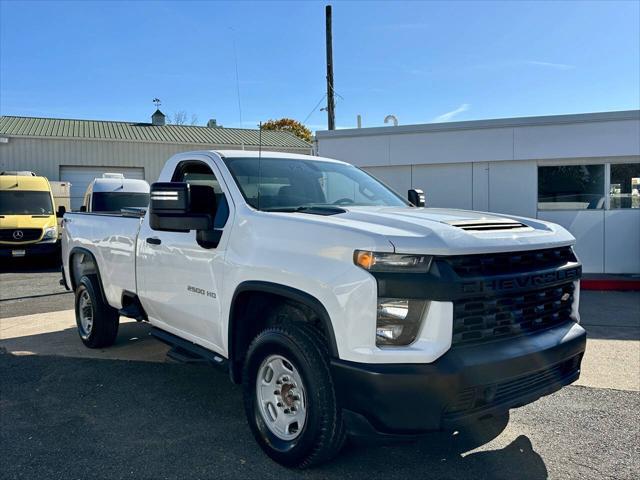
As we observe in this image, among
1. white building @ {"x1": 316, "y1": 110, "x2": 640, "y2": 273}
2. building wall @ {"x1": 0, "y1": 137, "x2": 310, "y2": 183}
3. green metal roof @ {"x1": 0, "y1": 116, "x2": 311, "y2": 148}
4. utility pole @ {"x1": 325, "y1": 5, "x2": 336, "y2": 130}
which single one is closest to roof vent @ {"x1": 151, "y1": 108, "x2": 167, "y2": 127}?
green metal roof @ {"x1": 0, "y1": 116, "x2": 311, "y2": 148}

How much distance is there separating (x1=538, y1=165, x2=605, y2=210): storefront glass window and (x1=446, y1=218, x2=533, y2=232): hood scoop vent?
8.65m

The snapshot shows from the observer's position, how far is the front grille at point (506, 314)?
292 cm

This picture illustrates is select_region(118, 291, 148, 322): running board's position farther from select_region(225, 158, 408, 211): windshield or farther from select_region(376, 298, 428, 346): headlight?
select_region(376, 298, 428, 346): headlight

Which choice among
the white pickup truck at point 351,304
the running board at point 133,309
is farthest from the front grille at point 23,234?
the white pickup truck at point 351,304

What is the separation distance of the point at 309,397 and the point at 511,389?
3.71 ft

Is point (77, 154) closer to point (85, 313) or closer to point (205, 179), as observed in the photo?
point (85, 313)

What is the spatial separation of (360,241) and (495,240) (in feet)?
2.59

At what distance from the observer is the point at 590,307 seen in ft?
28.7

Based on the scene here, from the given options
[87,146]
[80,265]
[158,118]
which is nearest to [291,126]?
[158,118]

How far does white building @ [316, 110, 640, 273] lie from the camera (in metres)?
11.1

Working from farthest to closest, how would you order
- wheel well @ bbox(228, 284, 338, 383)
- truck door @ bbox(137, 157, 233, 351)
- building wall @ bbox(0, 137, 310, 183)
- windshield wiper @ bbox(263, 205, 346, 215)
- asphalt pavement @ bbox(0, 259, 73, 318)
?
building wall @ bbox(0, 137, 310, 183) < asphalt pavement @ bbox(0, 259, 73, 318) < truck door @ bbox(137, 157, 233, 351) < windshield wiper @ bbox(263, 205, 346, 215) < wheel well @ bbox(228, 284, 338, 383)

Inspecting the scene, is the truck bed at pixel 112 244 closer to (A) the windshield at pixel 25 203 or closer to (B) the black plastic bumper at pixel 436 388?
(B) the black plastic bumper at pixel 436 388

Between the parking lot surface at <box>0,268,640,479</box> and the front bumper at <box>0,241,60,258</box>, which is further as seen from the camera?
the front bumper at <box>0,241,60,258</box>

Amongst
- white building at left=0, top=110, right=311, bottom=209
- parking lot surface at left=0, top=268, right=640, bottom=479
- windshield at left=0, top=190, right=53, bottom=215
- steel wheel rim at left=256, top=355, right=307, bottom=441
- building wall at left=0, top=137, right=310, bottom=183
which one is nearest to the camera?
steel wheel rim at left=256, top=355, right=307, bottom=441
